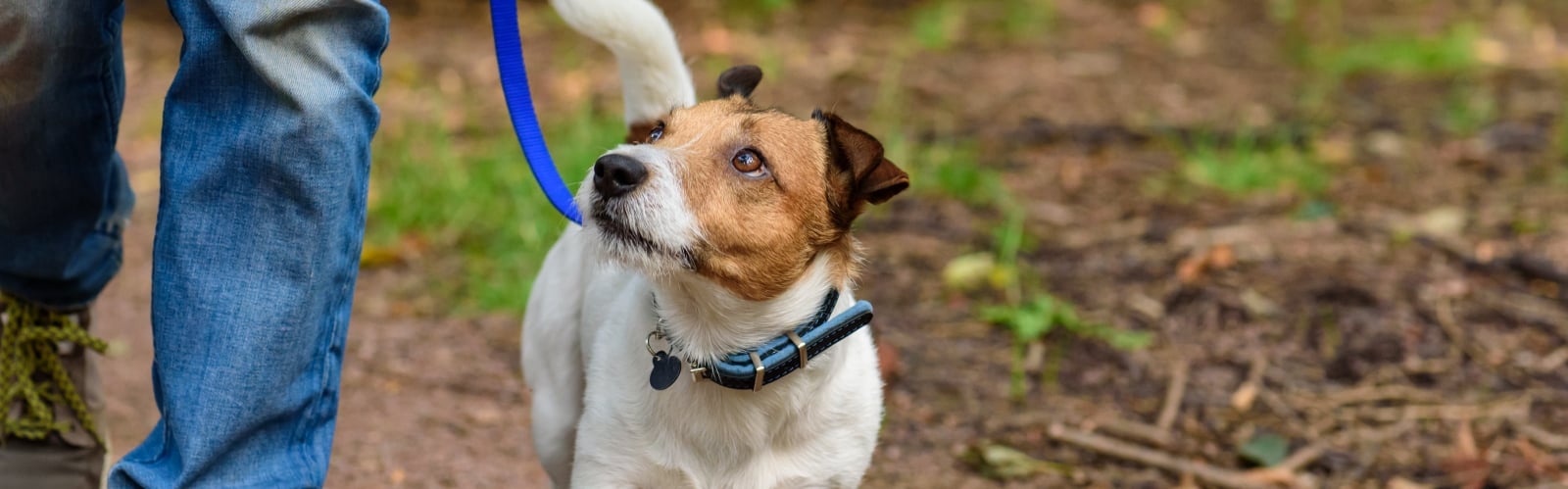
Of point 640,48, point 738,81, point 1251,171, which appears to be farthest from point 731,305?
point 1251,171

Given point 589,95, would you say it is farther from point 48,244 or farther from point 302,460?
point 302,460

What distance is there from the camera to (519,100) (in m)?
2.69

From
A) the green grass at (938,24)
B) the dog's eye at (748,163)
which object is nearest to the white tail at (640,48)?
the dog's eye at (748,163)

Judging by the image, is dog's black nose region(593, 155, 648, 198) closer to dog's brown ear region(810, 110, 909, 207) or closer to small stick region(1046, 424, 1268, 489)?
dog's brown ear region(810, 110, 909, 207)

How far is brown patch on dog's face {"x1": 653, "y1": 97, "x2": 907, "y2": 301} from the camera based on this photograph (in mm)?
2400

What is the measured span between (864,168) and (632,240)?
429 mm

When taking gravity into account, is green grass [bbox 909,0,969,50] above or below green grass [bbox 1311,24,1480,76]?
below

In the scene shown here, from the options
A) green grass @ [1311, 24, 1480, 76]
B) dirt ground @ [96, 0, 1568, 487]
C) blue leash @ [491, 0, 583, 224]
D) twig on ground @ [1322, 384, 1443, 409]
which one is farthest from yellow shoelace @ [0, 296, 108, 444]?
green grass @ [1311, 24, 1480, 76]

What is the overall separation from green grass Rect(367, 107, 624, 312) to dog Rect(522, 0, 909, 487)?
7.36 feet

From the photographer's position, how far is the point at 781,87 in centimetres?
706

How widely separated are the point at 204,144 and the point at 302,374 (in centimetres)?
39

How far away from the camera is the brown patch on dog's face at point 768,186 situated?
2400mm

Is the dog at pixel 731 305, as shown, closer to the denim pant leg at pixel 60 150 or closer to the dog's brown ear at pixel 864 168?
the dog's brown ear at pixel 864 168

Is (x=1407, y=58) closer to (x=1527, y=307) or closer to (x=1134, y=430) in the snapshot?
(x=1527, y=307)
